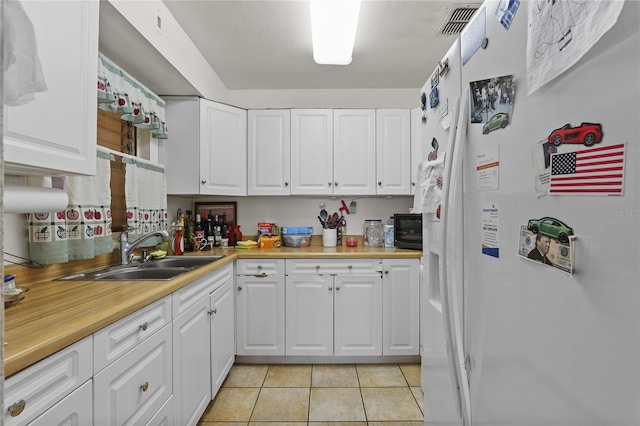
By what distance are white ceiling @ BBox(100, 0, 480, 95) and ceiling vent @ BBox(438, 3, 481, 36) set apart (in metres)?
0.04

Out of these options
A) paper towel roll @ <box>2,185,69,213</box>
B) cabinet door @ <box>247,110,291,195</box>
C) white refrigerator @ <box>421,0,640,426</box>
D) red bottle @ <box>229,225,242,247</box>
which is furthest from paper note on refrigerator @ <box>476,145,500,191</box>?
red bottle @ <box>229,225,242,247</box>

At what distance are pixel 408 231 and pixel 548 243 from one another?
211 centimetres

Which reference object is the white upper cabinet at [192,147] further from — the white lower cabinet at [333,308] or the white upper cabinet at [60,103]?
the white upper cabinet at [60,103]

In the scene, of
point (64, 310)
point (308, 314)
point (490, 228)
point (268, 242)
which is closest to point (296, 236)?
point (268, 242)

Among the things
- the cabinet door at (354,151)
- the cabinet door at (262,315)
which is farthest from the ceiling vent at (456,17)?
the cabinet door at (262,315)

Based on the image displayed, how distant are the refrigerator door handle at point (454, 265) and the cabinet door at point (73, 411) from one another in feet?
3.54

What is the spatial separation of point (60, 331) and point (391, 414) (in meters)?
1.83

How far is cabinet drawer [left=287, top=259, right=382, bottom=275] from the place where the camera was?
8.32ft

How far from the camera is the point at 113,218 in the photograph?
2.01 metres

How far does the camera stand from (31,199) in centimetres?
97

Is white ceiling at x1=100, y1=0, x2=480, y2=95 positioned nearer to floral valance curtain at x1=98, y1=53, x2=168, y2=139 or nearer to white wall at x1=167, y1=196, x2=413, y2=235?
floral valance curtain at x1=98, y1=53, x2=168, y2=139

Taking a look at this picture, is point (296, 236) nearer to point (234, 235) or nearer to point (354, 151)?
point (234, 235)

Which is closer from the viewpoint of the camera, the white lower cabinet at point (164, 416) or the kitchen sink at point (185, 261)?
the white lower cabinet at point (164, 416)

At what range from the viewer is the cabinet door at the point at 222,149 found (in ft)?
8.45
